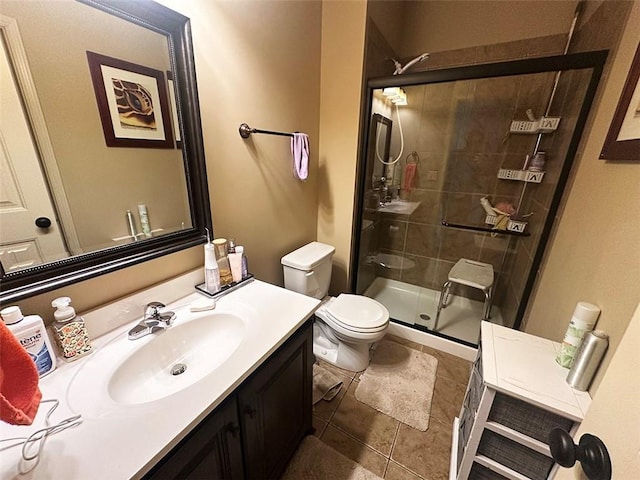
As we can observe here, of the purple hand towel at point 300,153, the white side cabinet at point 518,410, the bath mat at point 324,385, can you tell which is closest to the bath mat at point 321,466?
the bath mat at point 324,385

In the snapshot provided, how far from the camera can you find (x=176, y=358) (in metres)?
0.93

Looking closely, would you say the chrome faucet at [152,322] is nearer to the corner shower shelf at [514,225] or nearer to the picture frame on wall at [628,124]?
the picture frame on wall at [628,124]

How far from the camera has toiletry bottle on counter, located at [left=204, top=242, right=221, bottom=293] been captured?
3.59 feet

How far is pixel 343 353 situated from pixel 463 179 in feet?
5.84

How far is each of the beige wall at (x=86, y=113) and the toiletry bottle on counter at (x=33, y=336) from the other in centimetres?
23

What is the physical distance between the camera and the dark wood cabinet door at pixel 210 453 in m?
0.59

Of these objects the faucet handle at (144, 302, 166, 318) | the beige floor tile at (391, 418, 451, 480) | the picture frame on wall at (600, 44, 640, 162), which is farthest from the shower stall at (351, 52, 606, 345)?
the faucet handle at (144, 302, 166, 318)

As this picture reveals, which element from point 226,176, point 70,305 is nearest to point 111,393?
point 70,305

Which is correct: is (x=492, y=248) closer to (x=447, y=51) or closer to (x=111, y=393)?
(x=447, y=51)

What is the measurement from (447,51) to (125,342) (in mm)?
2911

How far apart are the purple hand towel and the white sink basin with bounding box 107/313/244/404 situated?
38.4 inches

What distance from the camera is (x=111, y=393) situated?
70 cm

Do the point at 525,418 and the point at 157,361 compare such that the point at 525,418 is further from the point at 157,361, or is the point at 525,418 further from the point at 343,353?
the point at 157,361

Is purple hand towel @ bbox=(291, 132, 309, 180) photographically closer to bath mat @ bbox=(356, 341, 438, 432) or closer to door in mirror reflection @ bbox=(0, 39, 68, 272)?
door in mirror reflection @ bbox=(0, 39, 68, 272)
